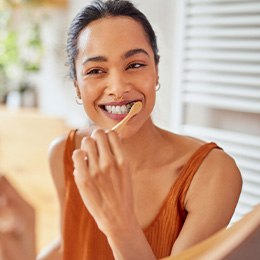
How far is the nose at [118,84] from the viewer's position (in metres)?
0.70

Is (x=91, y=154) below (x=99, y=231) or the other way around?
the other way around

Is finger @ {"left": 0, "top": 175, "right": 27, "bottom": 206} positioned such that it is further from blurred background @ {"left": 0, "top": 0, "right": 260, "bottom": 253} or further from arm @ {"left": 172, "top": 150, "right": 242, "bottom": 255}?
blurred background @ {"left": 0, "top": 0, "right": 260, "bottom": 253}

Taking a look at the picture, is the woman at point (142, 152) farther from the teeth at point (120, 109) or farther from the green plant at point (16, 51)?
the green plant at point (16, 51)

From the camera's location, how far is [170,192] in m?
0.77

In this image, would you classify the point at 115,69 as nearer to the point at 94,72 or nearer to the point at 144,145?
the point at 94,72

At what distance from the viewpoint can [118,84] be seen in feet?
2.30

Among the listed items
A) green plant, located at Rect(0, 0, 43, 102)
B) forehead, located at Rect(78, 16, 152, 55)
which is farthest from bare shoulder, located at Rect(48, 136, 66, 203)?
green plant, located at Rect(0, 0, 43, 102)

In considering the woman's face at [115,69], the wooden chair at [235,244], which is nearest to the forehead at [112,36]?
the woman's face at [115,69]

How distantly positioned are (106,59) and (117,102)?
0.06 metres

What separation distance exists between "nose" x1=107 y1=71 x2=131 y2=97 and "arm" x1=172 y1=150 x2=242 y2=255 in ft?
0.58

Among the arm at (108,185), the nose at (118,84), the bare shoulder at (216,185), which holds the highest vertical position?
the nose at (118,84)

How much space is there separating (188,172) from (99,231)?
0.60ft

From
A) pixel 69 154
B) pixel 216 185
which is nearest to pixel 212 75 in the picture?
pixel 69 154

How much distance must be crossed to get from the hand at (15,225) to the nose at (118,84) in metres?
0.34
